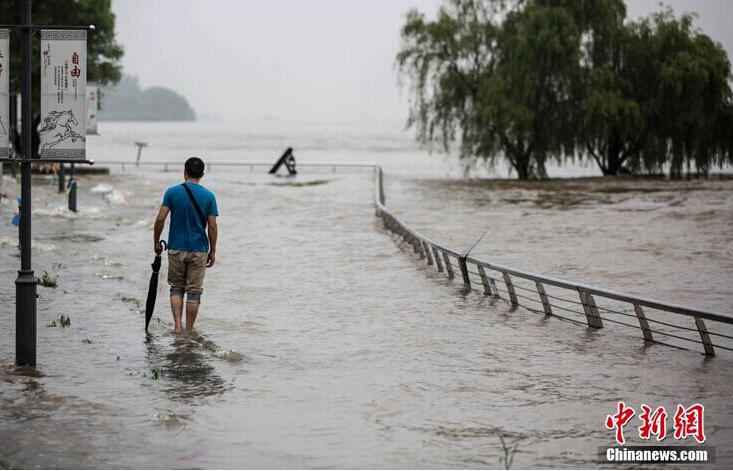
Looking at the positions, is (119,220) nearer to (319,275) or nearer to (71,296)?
(319,275)

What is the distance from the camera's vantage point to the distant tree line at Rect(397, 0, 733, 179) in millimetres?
51344

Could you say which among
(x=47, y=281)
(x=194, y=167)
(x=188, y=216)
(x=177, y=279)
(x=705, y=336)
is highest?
(x=194, y=167)

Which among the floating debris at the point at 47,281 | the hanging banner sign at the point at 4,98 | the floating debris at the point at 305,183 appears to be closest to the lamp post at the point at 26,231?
the hanging banner sign at the point at 4,98

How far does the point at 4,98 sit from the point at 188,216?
2.18 meters

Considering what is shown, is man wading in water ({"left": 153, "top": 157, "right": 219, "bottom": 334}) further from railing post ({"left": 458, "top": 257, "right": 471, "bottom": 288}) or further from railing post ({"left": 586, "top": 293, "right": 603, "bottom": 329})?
railing post ({"left": 458, "top": 257, "right": 471, "bottom": 288})

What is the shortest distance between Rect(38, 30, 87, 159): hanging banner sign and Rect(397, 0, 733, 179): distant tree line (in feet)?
139

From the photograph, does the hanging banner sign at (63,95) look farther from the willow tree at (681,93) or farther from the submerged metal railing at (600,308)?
the willow tree at (681,93)

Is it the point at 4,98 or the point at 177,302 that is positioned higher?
the point at 4,98

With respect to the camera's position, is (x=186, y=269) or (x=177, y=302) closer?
(x=186, y=269)

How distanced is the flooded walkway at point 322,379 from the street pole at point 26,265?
318 mm

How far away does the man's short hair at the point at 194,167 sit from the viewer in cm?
1080

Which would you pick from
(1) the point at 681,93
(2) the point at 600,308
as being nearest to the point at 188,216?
(2) the point at 600,308

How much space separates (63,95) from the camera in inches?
381

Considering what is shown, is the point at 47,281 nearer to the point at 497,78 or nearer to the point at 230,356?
the point at 230,356
